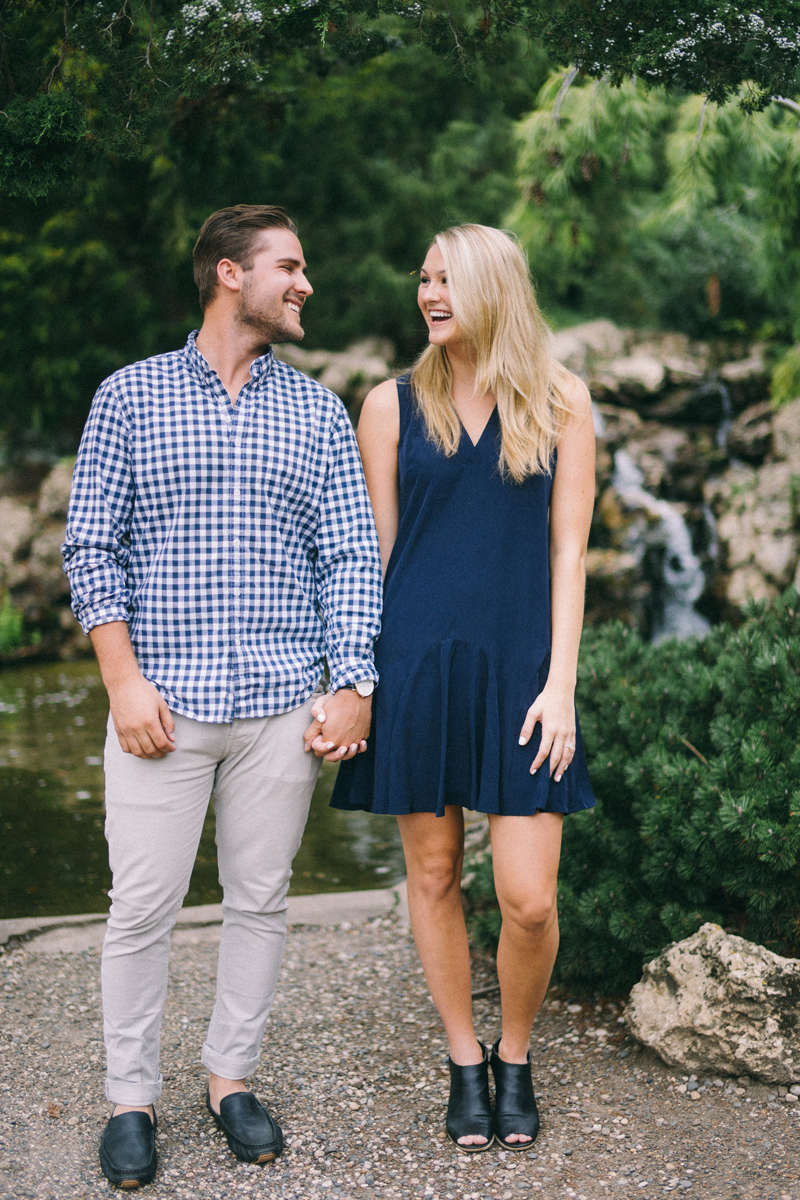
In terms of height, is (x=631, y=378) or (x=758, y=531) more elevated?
(x=631, y=378)

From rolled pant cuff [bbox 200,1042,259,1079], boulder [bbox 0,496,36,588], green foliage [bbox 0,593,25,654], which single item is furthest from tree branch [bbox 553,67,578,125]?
boulder [bbox 0,496,36,588]

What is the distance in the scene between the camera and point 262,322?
229cm

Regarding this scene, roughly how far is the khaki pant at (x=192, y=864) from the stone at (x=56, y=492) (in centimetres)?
814

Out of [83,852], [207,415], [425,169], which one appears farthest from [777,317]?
[207,415]

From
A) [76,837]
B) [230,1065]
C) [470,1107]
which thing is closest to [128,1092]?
[230,1065]

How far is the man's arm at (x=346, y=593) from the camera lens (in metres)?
2.26

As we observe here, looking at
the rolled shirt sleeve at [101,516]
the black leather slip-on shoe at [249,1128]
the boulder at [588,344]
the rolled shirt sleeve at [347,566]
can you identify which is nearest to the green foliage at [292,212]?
the boulder at [588,344]

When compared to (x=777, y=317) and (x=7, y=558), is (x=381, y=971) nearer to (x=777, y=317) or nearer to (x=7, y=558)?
(x=7, y=558)

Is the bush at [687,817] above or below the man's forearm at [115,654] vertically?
below

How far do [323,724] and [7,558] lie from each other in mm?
8212

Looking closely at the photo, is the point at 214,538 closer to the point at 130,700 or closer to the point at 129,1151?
the point at 130,700

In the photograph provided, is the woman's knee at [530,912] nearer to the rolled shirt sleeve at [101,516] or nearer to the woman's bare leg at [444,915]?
the woman's bare leg at [444,915]

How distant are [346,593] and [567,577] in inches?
19.5

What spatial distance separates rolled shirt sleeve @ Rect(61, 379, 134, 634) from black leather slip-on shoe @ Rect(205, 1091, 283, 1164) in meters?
1.16
